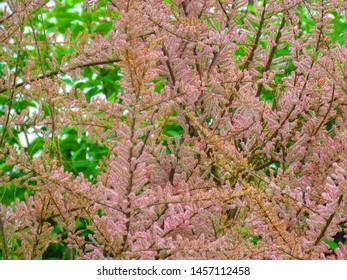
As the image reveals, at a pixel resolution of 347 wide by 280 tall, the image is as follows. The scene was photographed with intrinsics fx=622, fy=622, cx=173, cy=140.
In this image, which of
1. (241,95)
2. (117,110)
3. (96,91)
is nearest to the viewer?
(117,110)

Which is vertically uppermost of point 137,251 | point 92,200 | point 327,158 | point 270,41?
point 270,41

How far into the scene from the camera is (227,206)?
2.22 meters

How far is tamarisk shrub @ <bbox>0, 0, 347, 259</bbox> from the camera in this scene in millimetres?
2035

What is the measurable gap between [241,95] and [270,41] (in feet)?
0.97

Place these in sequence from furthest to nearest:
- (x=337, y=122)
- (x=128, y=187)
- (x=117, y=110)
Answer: (x=337, y=122), (x=117, y=110), (x=128, y=187)

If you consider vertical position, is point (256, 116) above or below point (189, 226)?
above

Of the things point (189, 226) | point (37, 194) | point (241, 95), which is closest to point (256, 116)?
point (241, 95)

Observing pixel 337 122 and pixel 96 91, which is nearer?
pixel 337 122

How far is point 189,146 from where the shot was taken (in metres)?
2.53

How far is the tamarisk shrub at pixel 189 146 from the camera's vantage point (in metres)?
2.04

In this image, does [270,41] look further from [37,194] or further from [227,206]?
[37,194]

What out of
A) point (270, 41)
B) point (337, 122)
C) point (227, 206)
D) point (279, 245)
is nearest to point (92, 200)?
point (227, 206)

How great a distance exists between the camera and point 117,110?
7.26 feet

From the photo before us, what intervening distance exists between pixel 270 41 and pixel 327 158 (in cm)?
53
